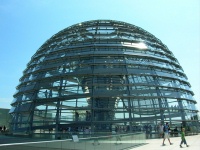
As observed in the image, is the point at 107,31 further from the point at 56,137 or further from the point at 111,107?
the point at 56,137

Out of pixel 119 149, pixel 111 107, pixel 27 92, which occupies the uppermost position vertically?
pixel 27 92

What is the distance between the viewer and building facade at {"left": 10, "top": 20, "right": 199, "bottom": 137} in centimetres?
2348

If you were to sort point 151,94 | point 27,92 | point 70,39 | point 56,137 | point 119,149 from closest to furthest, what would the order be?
point 119,149
point 56,137
point 151,94
point 27,92
point 70,39

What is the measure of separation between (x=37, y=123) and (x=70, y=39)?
985cm

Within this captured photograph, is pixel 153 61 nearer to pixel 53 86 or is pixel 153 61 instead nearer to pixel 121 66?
pixel 121 66

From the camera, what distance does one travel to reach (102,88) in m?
24.5

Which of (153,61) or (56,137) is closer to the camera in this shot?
(56,137)

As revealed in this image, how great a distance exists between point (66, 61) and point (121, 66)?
536cm

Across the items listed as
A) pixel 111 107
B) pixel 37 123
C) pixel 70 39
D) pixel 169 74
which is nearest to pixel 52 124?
pixel 37 123

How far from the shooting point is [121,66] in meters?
25.5

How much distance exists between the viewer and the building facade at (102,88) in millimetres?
23484

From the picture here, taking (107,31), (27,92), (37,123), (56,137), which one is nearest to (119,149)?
(56,137)

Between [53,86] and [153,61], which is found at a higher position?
[153,61]

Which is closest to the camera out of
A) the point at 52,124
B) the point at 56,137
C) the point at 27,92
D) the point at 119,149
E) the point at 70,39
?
Answer: the point at 119,149
